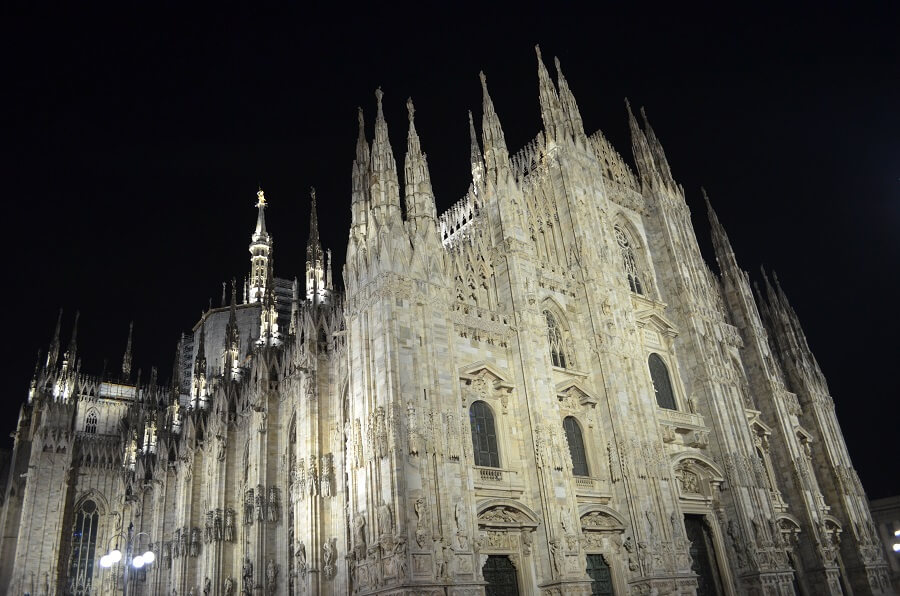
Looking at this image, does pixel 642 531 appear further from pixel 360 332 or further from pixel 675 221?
pixel 675 221

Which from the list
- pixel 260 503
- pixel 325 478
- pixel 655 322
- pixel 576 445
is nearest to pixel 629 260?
pixel 655 322

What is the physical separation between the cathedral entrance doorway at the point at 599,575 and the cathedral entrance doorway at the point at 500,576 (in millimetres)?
3779

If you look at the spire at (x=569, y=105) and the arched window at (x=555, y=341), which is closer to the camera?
the arched window at (x=555, y=341)

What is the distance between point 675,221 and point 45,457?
53.4m

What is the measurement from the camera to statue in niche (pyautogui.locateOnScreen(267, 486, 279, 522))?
110ft

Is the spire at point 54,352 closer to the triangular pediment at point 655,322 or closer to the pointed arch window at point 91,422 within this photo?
the pointed arch window at point 91,422

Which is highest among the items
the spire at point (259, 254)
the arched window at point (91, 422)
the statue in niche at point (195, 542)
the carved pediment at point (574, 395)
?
the spire at point (259, 254)

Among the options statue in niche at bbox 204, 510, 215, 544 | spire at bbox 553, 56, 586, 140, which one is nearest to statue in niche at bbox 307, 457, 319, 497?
statue in niche at bbox 204, 510, 215, 544

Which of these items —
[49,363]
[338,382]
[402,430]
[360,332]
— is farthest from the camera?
[49,363]

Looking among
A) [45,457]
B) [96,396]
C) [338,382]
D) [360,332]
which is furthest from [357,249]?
[96,396]

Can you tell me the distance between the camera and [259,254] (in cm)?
7000

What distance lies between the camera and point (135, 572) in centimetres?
4734

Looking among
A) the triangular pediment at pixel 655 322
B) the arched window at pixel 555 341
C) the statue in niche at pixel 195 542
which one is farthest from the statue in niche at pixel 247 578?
the triangular pediment at pixel 655 322

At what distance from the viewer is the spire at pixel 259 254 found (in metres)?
68.4
